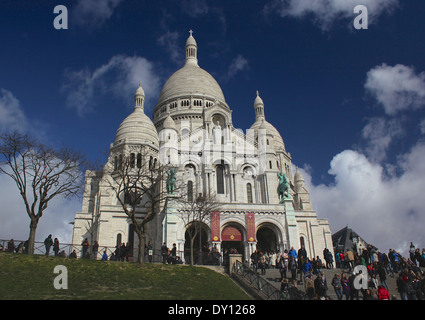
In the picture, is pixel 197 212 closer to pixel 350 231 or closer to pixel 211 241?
pixel 211 241

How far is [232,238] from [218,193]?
817 cm

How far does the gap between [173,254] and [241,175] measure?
20090 millimetres

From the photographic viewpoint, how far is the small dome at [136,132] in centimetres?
5016

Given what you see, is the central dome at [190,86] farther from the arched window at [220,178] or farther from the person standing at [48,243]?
the person standing at [48,243]

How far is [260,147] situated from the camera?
161 feet

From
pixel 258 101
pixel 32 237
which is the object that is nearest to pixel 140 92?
pixel 258 101

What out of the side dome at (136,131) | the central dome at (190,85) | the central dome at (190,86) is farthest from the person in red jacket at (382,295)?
the central dome at (190,85)

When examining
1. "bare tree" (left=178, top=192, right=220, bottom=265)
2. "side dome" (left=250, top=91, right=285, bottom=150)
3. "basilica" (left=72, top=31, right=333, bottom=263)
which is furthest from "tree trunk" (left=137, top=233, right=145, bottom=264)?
"side dome" (left=250, top=91, right=285, bottom=150)

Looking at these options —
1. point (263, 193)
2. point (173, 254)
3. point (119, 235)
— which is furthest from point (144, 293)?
point (263, 193)

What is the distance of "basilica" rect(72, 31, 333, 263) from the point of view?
38500 millimetres

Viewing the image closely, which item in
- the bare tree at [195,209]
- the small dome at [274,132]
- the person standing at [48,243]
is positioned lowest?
the person standing at [48,243]

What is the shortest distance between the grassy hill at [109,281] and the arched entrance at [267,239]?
53.7 ft

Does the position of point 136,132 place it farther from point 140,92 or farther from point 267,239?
point 267,239

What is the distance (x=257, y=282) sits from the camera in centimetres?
2059
